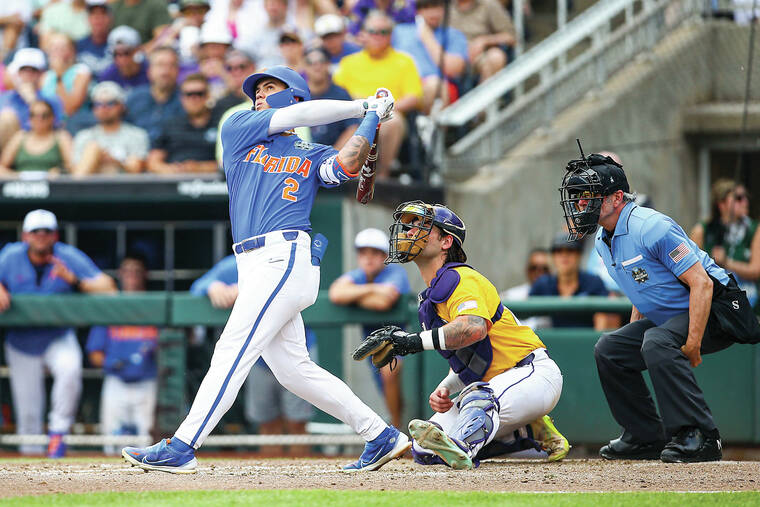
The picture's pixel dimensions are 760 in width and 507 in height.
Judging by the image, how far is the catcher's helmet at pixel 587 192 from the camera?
575cm

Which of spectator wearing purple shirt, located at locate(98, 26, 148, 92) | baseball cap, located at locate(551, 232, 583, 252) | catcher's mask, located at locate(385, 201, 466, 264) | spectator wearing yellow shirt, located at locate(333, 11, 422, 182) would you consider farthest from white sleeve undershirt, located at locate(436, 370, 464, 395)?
spectator wearing purple shirt, located at locate(98, 26, 148, 92)

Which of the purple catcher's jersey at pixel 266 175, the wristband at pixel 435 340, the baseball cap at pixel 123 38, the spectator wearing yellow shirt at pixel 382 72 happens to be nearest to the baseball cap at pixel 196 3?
the baseball cap at pixel 123 38

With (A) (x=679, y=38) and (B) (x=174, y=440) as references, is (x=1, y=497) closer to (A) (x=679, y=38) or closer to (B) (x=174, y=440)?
(B) (x=174, y=440)

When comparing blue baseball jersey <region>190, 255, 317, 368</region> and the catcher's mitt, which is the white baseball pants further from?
the catcher's mitt

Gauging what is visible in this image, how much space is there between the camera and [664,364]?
18.6 feet

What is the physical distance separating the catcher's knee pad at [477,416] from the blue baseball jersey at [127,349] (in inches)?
129

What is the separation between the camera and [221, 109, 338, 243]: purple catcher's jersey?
538 centimetres

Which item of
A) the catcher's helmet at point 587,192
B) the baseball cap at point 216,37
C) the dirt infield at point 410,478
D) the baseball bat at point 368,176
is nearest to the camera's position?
the dirt infield at point 410,478

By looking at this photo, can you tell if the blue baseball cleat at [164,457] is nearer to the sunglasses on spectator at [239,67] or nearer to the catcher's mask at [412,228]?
the catcher's mask at [412,228]

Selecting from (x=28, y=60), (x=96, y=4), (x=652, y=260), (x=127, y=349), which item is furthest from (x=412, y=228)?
(x=96, y=4)

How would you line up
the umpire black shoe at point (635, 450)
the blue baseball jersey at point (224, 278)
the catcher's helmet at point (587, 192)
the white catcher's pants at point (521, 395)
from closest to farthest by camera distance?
Answer: the white catcher's pants at point (521, 395), the catcher's helmet at point (587, 192), the umpire black shoe at point (635, 450), the blue baseball jersey at point (224, 278)

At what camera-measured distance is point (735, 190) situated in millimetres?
8047

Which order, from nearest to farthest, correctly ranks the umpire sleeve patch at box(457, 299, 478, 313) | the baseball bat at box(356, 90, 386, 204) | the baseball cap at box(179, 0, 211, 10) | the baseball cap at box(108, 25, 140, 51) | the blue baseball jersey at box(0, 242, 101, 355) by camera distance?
the umpire sleeve patch at box(457, 299, 478, 313)
the baseball bat at box(356, 90, 386, 204)
the blue baseball jersey at box(0, 242, 101, 355)
the baseball cap at box(108, 25, 140, 51)
the baseball cap at box(179, 0, 211, 10)

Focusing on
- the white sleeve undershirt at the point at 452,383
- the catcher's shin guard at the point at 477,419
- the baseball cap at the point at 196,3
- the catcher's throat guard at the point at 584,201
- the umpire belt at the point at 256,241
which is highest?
the baseball cap at the point at 196,3
